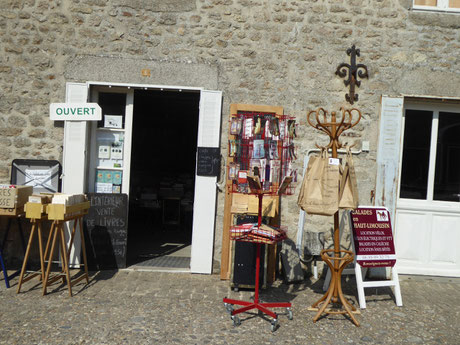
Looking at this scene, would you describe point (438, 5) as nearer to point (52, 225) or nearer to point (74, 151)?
point (74, 151)

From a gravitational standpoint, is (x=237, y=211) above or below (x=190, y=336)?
above

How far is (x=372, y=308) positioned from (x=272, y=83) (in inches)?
112

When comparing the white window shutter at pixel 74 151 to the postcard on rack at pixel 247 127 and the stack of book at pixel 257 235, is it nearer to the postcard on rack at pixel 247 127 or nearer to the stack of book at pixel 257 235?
the postcard on rack at pixel 247 127

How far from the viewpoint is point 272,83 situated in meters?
5.36

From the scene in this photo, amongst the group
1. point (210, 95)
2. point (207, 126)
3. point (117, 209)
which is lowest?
point (117, 209)

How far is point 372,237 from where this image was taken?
15.8ft

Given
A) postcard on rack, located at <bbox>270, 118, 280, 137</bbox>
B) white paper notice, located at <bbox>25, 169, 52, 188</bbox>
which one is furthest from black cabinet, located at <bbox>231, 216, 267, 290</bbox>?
white paper notice, located at <bbox>25, 169, 52, 188</bbox>

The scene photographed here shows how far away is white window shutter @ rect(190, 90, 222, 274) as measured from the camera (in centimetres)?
529

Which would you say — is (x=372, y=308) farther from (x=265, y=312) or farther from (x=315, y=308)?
(x=265, y=312)

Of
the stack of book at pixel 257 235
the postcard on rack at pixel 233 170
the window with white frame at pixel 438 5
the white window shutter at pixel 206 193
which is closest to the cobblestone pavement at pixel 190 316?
the white window shutter at pixel 206 193

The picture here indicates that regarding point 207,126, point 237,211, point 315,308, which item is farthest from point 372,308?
point 207,126

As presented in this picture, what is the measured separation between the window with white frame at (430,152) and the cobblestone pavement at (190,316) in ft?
4.34

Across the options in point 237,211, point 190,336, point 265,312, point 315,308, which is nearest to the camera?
point 190,336

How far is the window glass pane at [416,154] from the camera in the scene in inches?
223
